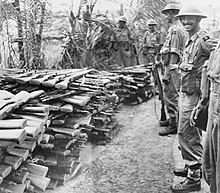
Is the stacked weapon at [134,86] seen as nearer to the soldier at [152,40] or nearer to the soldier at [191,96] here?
the soldier at [152,40]

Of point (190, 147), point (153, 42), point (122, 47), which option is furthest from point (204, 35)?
point (122, 47)

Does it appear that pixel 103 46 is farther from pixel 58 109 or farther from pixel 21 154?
pixel 21 154

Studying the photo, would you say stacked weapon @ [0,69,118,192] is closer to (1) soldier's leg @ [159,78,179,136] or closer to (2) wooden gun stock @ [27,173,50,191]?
(2) wooden gun stock @ [27,173,50,191]

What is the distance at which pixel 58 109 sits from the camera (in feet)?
16.3

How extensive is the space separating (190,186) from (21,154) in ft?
7.14

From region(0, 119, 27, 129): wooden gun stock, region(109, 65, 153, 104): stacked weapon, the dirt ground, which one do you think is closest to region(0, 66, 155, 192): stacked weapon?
region(0, 119, 27, 129): wooden gun stock

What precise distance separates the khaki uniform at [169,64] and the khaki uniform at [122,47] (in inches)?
197

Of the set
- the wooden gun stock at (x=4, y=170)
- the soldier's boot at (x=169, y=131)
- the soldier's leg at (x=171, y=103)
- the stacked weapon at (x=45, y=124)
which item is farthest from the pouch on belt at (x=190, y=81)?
the soldier's boot at (x=169, y=131)

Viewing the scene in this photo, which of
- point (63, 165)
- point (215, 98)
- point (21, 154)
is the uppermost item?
point (215, 98)

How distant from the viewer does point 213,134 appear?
3.35 m

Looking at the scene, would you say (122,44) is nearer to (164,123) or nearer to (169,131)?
(164,123)

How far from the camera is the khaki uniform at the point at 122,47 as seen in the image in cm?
1224

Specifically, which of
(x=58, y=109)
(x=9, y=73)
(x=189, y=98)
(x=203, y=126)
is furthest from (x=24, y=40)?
(x=203, y=126)

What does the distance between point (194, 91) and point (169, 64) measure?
2497 mm
